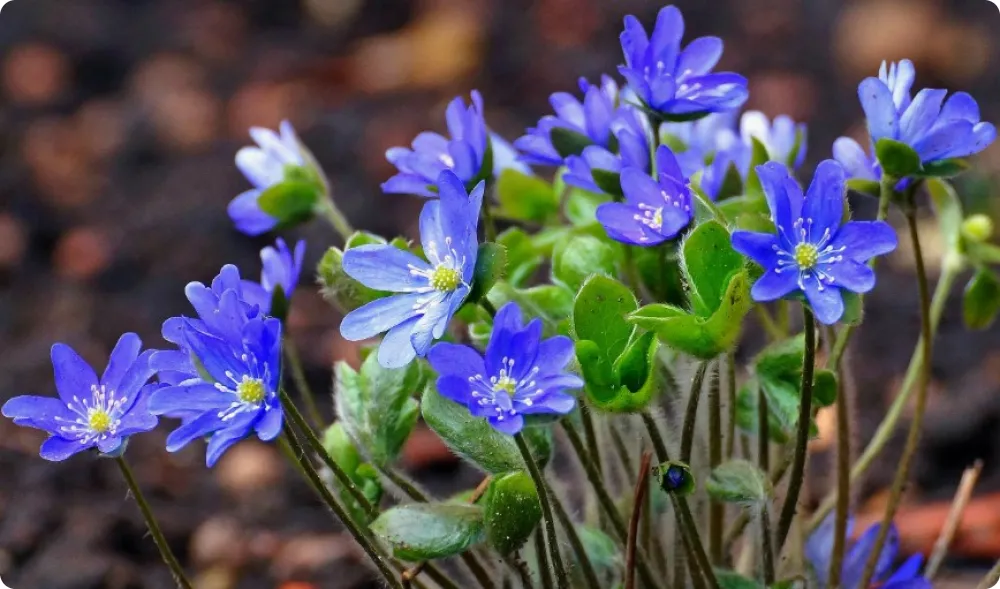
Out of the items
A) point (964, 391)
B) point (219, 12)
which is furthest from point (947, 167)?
point (219, 12)

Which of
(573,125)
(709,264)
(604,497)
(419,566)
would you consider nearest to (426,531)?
(419,566)

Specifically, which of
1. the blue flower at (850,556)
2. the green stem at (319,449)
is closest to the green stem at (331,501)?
the green stem at (319,449)

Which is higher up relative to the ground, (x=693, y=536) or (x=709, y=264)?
(x=709, y=264)

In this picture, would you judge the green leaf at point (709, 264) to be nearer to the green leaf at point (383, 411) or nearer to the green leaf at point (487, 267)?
the green leaf at point (487, 267)

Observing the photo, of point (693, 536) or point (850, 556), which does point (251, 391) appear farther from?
point (850, 556)

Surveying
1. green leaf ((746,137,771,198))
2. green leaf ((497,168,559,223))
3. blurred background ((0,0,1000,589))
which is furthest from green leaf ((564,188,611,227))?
blurred background ((0,0,1000,589))

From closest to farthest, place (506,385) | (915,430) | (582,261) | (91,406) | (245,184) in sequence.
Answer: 1. (506,385)
2. (91,406)
3. (582,261)
4. (915,430)
5. (245,184)
